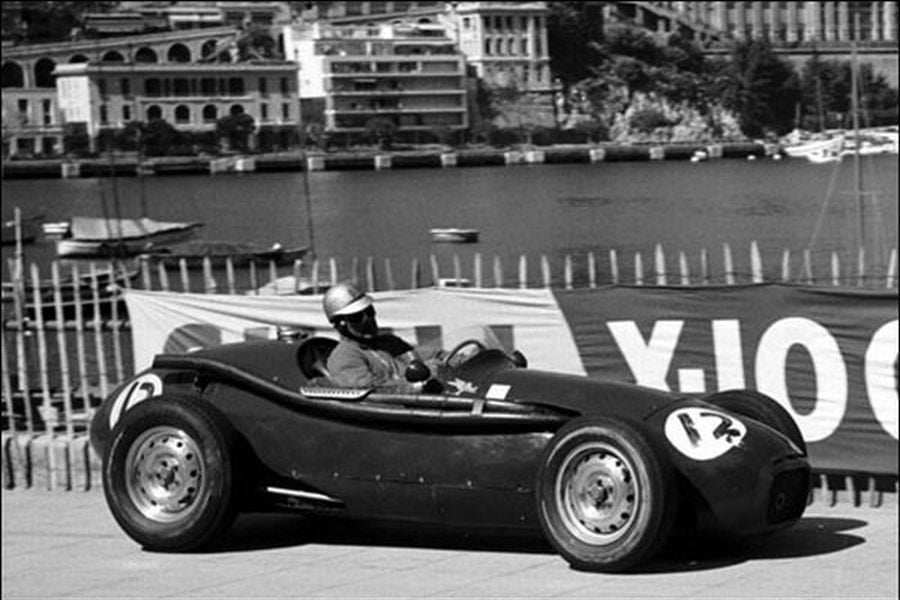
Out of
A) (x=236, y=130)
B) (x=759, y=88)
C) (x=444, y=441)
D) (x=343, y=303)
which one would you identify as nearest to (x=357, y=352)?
(x=343, y=303)

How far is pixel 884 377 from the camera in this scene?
450 inches

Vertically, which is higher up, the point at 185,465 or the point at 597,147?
the point at 597,147

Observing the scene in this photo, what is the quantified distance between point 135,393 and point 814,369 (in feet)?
13.2

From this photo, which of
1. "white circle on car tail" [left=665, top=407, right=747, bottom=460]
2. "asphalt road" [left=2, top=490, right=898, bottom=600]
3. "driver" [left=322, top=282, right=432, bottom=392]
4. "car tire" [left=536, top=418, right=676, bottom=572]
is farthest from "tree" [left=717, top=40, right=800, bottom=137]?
"car tire" [left=536, top=418, right=676, bottom=572]

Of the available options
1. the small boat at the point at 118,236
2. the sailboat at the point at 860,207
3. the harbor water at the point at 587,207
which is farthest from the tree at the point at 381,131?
the small boat at the point at 118,236

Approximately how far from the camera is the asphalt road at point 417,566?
8.49 meters

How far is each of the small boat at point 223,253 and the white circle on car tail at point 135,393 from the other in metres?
13.1

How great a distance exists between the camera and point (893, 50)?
1994cm

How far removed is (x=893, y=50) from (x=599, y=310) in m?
9.05

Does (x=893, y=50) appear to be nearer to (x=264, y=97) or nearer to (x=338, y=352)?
(x=264, y=97)

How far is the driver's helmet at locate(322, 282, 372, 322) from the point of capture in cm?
930

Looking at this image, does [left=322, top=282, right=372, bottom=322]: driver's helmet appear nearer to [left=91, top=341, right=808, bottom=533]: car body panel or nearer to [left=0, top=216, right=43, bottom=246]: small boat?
[left=91, top=341, right=808, bottom=533]: car body panel

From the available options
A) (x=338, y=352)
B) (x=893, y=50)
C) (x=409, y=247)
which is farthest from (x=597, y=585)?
(x=409, y=247)

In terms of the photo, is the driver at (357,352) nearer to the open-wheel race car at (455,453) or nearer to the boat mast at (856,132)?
the open-wheel race car at (455,453)
